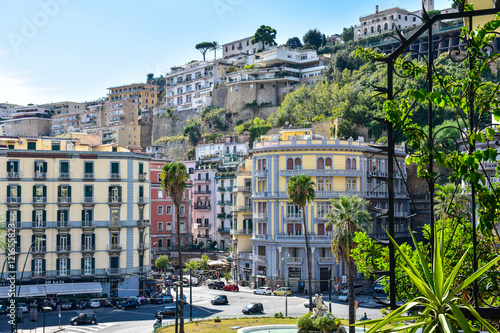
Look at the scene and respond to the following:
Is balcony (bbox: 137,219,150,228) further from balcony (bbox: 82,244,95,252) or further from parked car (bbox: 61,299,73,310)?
parked car (bbox: 61,299,73,310)

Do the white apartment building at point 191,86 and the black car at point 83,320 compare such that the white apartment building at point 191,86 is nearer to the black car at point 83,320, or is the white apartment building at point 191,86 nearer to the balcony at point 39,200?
the balcony at point 39,200

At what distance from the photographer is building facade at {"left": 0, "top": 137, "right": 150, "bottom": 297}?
2485 inches

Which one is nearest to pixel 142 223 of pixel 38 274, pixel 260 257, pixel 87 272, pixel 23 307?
pixel 87 272

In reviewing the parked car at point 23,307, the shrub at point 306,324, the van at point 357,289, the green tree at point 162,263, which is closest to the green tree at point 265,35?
the green tree at point 162,263

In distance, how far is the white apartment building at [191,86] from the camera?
156113mm

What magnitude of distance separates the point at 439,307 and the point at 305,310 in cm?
5151

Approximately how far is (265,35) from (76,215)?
358 ft

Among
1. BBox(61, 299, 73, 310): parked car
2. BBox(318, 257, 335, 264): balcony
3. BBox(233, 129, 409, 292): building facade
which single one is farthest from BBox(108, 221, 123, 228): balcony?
BBox(318, 257, 335, 264): balcony

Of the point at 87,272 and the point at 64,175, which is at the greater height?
the point at 64,175

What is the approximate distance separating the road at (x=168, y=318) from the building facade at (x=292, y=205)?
3.77 m

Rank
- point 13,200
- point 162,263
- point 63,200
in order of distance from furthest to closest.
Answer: point 162,263 < point 63,200 < point 13,200

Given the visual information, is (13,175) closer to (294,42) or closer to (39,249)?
(39,249)

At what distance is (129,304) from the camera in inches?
2459

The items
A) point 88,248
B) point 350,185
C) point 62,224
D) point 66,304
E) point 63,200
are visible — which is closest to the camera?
point 66,304
